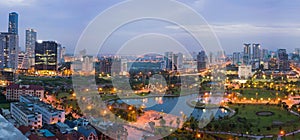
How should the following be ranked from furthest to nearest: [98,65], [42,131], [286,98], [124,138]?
[98,65]
[286,98]
[124,138]
[42,131]

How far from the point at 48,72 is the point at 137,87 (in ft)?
16.4

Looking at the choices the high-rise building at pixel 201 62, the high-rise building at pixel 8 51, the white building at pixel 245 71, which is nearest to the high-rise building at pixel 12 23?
the high-rise building at pixel 8 51

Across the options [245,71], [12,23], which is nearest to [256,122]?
[245,71]

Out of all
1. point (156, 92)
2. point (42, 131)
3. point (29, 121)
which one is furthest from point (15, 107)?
point (156, 92)

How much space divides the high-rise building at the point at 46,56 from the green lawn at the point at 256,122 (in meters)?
8.00

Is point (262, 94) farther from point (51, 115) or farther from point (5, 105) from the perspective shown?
point (5, 105)

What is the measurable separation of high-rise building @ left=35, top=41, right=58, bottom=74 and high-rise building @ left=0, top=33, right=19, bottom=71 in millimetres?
999

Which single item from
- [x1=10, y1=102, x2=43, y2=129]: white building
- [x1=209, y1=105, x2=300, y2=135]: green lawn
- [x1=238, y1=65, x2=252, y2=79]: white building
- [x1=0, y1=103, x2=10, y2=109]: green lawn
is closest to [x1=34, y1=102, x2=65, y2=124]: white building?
[x1=10, y1=102, x2=43, y2=129]: white building

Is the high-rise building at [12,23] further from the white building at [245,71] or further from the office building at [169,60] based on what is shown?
the white building at [245,71]

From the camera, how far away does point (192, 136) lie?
3176mm

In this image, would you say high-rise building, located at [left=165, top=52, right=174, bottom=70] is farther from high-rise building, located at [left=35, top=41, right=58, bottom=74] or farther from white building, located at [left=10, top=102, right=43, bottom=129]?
white building, located at [left=10, top=102, right=43, bottom=129]

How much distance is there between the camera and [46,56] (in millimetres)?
11953

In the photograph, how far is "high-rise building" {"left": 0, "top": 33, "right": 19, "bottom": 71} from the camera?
12102mm

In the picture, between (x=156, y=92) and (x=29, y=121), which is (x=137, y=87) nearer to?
(x=156, y=92)
